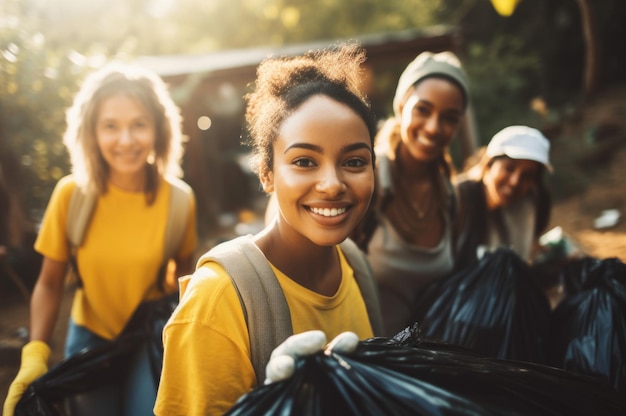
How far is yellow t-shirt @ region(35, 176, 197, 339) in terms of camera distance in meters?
1.96

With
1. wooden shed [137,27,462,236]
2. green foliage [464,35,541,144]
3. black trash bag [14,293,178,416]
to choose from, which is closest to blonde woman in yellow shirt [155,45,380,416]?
black trash bag [14,293,178,416]

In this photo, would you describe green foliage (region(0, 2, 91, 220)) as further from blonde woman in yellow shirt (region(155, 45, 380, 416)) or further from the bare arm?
blonde woman in yellow shirt (region(155, 45, 380, 416))

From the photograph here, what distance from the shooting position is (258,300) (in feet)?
3.75

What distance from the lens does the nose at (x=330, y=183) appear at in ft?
3.79

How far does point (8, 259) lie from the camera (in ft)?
8.19

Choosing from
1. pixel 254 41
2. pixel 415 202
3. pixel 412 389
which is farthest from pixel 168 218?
pixel 254 41

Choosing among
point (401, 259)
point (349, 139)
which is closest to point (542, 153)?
A: point (401, 259)

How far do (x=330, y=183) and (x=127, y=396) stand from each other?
4.01 feet

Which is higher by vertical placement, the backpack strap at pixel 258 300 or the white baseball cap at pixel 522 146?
the white baseball cap at pixel 522 146

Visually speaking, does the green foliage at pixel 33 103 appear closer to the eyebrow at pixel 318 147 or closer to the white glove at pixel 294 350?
the eyebrow at pixel 318 147

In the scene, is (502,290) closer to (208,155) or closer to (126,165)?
(126,165)

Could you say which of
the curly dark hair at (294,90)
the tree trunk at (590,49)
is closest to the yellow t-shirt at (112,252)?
the curly dark hair at (294,90)

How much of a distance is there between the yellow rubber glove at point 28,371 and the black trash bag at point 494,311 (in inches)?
56.3

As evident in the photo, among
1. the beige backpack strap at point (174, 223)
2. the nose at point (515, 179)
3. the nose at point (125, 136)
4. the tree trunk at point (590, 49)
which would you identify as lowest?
the beige backpack strap at point (174, 223)
